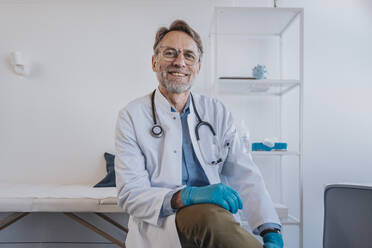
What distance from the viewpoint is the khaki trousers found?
3.04 feet

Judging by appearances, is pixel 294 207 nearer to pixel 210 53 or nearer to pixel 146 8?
pixel 210 53

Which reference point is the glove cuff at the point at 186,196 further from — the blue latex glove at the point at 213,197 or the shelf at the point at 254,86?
the shelf at the point at 254,86

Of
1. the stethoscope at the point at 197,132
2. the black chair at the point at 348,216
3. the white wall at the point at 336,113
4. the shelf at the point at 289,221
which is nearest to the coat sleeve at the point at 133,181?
the stethoscope at the point at 197,132

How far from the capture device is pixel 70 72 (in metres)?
2.58

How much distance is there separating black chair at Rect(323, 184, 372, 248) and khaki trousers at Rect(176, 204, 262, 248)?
2.15 feet

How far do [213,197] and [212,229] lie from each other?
0.45 ft

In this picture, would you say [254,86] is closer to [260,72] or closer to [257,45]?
[260,72]

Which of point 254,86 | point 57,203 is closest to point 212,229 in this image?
point 57,203

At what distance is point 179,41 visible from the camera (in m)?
1.51

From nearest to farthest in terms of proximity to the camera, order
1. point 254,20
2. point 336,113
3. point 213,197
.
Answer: point 213,197 < point 254,20 < point 336,113

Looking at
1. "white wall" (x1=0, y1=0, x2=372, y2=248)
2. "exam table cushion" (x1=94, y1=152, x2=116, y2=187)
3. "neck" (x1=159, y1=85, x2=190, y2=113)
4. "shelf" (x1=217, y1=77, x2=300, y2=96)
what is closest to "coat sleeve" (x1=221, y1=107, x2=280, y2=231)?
"neck" (x1=159, y1=85, x2=190, y2=113)

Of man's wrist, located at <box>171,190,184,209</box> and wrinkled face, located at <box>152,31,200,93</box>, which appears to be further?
wrinkled face, located at <box>152,31,200,93</box>

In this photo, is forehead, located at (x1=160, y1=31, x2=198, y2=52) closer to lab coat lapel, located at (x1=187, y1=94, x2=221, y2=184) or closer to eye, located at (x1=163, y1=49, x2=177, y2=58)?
eye, located at (x1=163, y1=49, x2=177, y2=58)

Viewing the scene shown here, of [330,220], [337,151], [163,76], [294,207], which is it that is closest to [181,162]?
[163,76]
